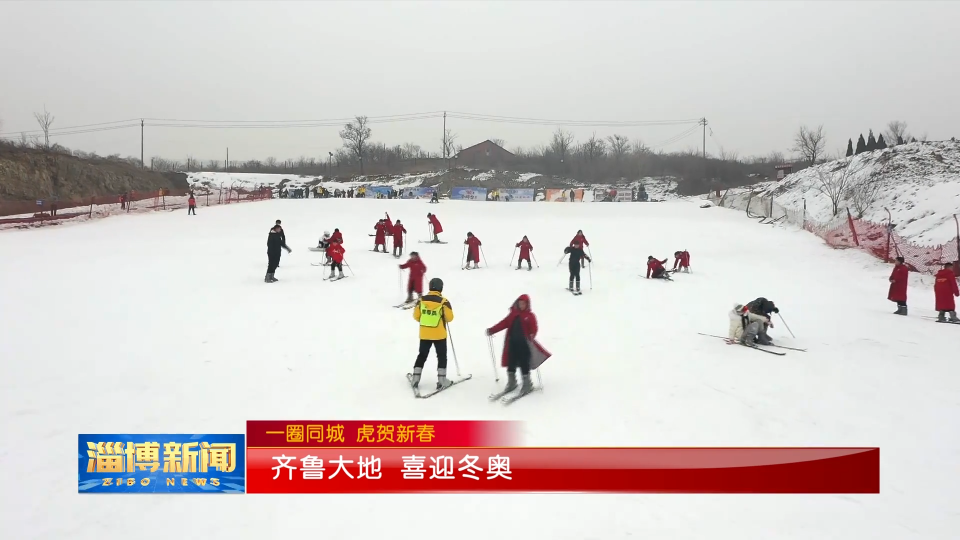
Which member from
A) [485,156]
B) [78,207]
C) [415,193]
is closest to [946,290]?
[78,207]

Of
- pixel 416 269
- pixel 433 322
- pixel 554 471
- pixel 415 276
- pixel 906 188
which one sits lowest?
pixel 554 471

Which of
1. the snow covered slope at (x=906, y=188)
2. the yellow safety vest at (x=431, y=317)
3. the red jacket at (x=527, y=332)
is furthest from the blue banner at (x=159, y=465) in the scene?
the snow covered slope at (x=906, y=188)

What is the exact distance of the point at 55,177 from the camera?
41969mm

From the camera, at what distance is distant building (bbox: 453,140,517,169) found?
279ft

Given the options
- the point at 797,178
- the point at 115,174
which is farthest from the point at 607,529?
the point at 115,174

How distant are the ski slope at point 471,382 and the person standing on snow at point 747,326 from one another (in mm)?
405

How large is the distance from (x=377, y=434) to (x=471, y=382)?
6.80ft

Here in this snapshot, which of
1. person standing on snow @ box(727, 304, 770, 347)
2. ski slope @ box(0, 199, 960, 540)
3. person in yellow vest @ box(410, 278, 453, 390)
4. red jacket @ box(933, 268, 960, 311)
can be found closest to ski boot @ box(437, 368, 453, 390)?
person in yellow vest @ box(410, 278, 453, 390)

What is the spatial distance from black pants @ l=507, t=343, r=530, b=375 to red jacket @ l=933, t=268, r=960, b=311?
10.1 m

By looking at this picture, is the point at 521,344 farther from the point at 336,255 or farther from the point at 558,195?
the point at 558,195

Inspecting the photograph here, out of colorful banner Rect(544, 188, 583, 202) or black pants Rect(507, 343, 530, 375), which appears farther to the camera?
colorful banner Rect(544, 188, 583, 202)

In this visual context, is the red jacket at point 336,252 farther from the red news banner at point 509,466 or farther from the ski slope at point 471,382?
the red news banner at point 509,466

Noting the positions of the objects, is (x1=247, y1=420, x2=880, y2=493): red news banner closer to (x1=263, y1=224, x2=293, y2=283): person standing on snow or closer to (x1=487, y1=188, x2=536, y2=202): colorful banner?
(x1=263, y1=224, x2=293, y2=283): person standing on snow

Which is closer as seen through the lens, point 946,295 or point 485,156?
point 946,295
